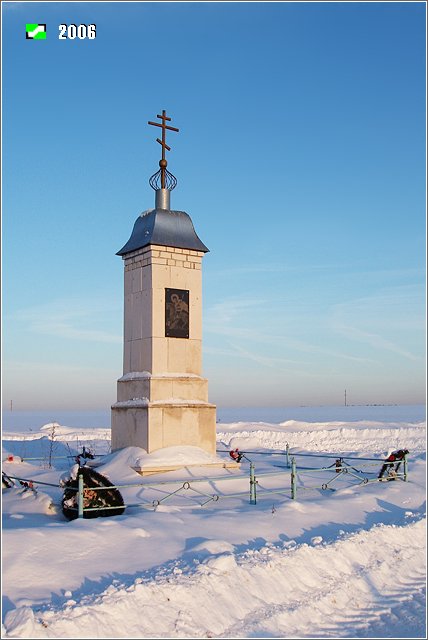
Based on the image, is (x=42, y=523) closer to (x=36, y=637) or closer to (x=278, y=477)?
(x=36, y=637)

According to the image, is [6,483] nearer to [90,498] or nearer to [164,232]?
[90,498]

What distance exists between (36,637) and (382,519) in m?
7.02

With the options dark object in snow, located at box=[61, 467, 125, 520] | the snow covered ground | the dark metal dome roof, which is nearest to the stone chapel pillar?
the dark metal dome roof

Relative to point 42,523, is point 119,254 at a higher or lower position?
higher

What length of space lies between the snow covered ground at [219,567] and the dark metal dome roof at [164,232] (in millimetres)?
6228

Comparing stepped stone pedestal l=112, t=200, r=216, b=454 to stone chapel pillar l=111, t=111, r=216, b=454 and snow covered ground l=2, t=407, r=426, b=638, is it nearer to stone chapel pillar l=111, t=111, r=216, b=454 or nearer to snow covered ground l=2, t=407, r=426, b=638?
stone chapel pillar l=111, t=111, r=216, b=454

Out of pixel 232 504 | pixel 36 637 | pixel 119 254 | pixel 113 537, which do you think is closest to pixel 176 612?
pixel 36 637

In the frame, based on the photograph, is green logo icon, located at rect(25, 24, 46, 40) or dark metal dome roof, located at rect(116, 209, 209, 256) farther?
dark metal dome roof, located at rect(116, 209, 209, 256)

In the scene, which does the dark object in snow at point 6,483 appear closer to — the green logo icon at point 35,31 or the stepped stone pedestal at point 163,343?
the stepped stone pedestal at point 163,343

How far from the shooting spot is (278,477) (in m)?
15.3

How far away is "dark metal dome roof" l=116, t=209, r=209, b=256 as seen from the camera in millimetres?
16891

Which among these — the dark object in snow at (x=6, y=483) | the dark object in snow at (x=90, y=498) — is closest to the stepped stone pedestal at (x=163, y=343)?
the dark object in snow at (x=6, y=483)

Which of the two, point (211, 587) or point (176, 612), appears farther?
point (211, 587)

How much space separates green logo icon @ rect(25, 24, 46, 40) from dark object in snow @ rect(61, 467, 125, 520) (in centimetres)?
660
